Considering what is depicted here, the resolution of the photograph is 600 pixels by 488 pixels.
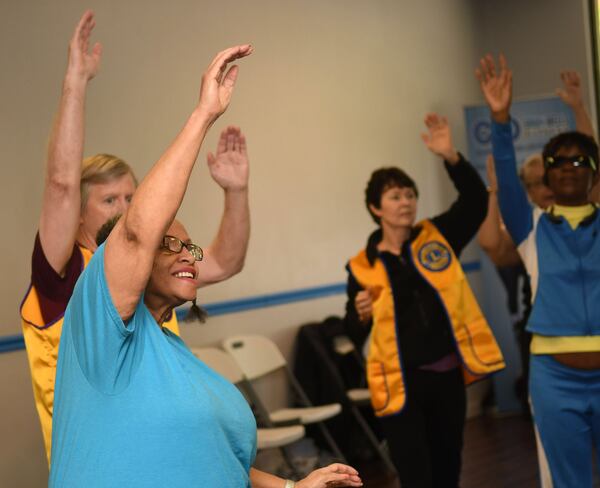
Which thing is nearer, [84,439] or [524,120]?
[84,439]

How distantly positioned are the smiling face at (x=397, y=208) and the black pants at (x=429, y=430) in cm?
62

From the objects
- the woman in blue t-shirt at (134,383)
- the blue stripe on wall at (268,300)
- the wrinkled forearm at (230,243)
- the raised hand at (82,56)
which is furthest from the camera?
the blue stripe on wall at (268,300)

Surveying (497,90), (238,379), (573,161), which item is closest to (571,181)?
(573,161)

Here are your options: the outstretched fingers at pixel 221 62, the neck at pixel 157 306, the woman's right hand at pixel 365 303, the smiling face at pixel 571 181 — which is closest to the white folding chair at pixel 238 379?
the woman's right hand at pixel 365 303

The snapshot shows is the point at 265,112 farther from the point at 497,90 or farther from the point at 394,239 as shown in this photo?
the point at 497,90

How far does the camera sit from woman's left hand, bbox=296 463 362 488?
172 cm

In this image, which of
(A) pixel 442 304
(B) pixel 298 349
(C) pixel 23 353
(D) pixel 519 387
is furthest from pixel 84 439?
(D) pixel 519 387

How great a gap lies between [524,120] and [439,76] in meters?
0.80

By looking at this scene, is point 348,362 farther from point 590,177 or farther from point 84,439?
point 84,439

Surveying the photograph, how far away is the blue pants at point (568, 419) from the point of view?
2904 mm

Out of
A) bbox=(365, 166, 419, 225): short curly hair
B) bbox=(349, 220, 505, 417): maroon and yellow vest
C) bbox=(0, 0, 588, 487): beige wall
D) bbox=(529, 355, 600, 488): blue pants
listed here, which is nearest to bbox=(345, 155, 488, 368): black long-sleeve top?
bbox=(349, 220, 505, 417): maroon and yellow vest

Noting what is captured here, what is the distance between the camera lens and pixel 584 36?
7547 mm

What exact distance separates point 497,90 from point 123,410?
2156mm

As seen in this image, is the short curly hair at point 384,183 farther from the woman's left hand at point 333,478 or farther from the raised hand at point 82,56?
the woman's left hand at point 333,478
